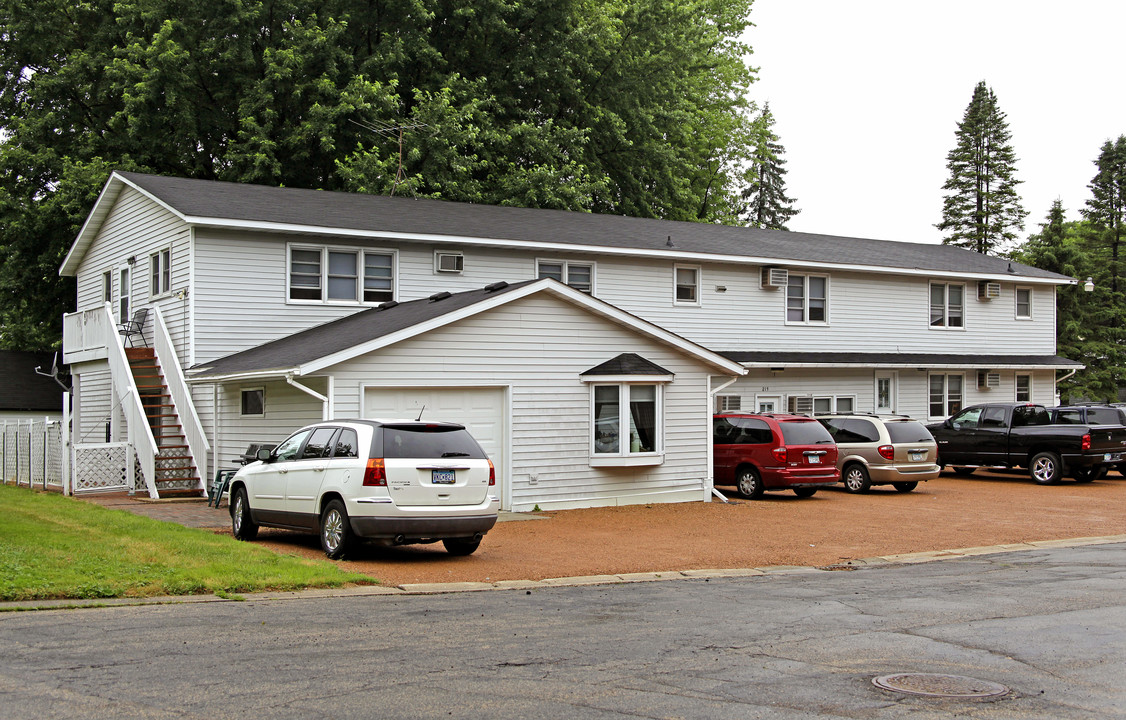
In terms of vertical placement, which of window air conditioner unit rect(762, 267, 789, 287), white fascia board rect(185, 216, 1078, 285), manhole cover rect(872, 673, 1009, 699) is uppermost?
white fascia board rect(185, 216, 1078, 285)

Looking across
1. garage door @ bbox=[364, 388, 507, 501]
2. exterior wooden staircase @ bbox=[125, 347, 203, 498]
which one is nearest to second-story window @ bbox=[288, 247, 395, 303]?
exterior wooden staircase @ bbox=[125, 347, 203, 498]

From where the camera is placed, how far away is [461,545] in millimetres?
13844

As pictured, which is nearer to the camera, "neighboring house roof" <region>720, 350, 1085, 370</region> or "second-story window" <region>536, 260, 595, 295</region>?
"second-story window" <region>536, 260, 595, 295</region>

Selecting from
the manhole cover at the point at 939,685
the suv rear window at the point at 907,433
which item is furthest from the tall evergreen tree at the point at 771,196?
the manhole cover at the point at 939,685

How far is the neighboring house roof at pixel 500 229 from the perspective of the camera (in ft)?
74.4

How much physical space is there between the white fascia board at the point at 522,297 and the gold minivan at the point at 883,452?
13.5ft

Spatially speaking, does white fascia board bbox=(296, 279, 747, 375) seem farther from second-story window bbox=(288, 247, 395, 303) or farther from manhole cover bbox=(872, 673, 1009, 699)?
manhole cover bbox=(872, 673, 1009, 699)

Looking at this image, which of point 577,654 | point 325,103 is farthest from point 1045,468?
point 325,103

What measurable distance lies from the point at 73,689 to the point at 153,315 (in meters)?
18.1

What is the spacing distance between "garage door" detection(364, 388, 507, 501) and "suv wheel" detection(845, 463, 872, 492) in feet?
29.4

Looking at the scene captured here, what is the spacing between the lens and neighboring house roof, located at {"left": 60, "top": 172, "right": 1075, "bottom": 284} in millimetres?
22688

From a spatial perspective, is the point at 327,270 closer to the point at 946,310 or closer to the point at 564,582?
the point at 564,582

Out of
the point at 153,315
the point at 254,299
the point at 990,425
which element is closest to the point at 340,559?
the point at 254,299

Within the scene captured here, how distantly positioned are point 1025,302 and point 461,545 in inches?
1084
